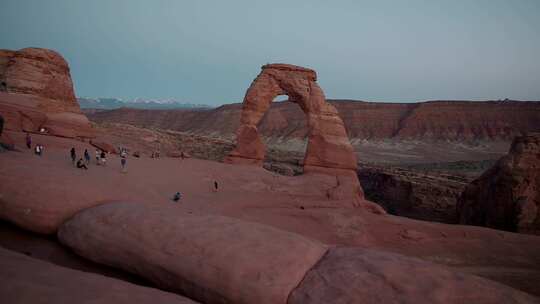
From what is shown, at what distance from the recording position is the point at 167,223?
527cm

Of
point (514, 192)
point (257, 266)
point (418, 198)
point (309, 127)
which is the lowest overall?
point (418, 198)

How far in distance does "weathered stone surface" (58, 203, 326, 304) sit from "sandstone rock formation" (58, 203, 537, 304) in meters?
0.01

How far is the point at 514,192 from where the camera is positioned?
13594 mm

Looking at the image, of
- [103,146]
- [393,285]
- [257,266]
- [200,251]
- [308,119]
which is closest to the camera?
[393,285]

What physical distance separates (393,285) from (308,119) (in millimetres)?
15567

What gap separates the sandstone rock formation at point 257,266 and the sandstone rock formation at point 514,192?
11.8 metres

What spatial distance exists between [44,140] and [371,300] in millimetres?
19013

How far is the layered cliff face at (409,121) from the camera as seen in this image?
Answer: 67.1m

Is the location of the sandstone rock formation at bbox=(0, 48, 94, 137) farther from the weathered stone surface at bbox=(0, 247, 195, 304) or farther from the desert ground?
the weathered stone surface at bbox=(0, 247, 195, 304)

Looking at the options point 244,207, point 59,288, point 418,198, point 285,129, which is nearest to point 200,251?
point 59,288

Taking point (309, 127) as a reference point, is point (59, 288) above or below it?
below

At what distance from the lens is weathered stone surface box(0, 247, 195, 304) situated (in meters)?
3.23

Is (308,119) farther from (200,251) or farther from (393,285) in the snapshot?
(393,285)

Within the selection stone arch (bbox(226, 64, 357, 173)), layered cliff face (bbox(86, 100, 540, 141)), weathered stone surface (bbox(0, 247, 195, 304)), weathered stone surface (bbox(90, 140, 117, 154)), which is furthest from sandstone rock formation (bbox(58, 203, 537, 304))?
layered cliff face (bbox(86, 100, 540, 141))
